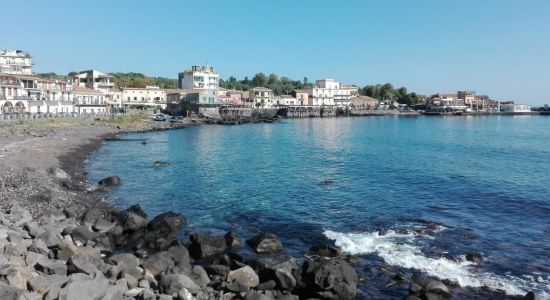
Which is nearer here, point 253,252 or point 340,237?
point 253,252

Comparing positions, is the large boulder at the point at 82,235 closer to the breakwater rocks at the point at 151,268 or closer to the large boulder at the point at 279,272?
the breakwater rocks at the point at 151,268

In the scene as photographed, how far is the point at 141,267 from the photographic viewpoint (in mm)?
14328

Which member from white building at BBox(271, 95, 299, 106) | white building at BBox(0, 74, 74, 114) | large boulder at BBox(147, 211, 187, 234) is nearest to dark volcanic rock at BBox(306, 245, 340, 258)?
large boulder at BBox(147, 211, 187, 234)

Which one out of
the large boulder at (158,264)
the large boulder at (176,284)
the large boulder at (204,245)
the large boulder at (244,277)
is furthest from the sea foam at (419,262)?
the large boulder at (176,284)

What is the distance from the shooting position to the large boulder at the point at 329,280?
13586 millimetres

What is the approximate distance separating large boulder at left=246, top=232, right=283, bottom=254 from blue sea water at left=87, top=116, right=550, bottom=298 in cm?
64

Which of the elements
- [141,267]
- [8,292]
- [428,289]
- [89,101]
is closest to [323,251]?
[428,289]

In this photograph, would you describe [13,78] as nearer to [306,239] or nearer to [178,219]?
[178,219]

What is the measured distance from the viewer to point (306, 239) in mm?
19812

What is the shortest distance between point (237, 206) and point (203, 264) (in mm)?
9628

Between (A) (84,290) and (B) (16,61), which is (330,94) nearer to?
(B) (16,61)

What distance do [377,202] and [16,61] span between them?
325 ft

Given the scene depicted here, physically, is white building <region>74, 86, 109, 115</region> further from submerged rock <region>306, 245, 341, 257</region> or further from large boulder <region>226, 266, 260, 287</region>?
large boulder <region>226, 266, 260, 287</region>

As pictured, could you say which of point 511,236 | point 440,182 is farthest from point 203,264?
point 440,182
